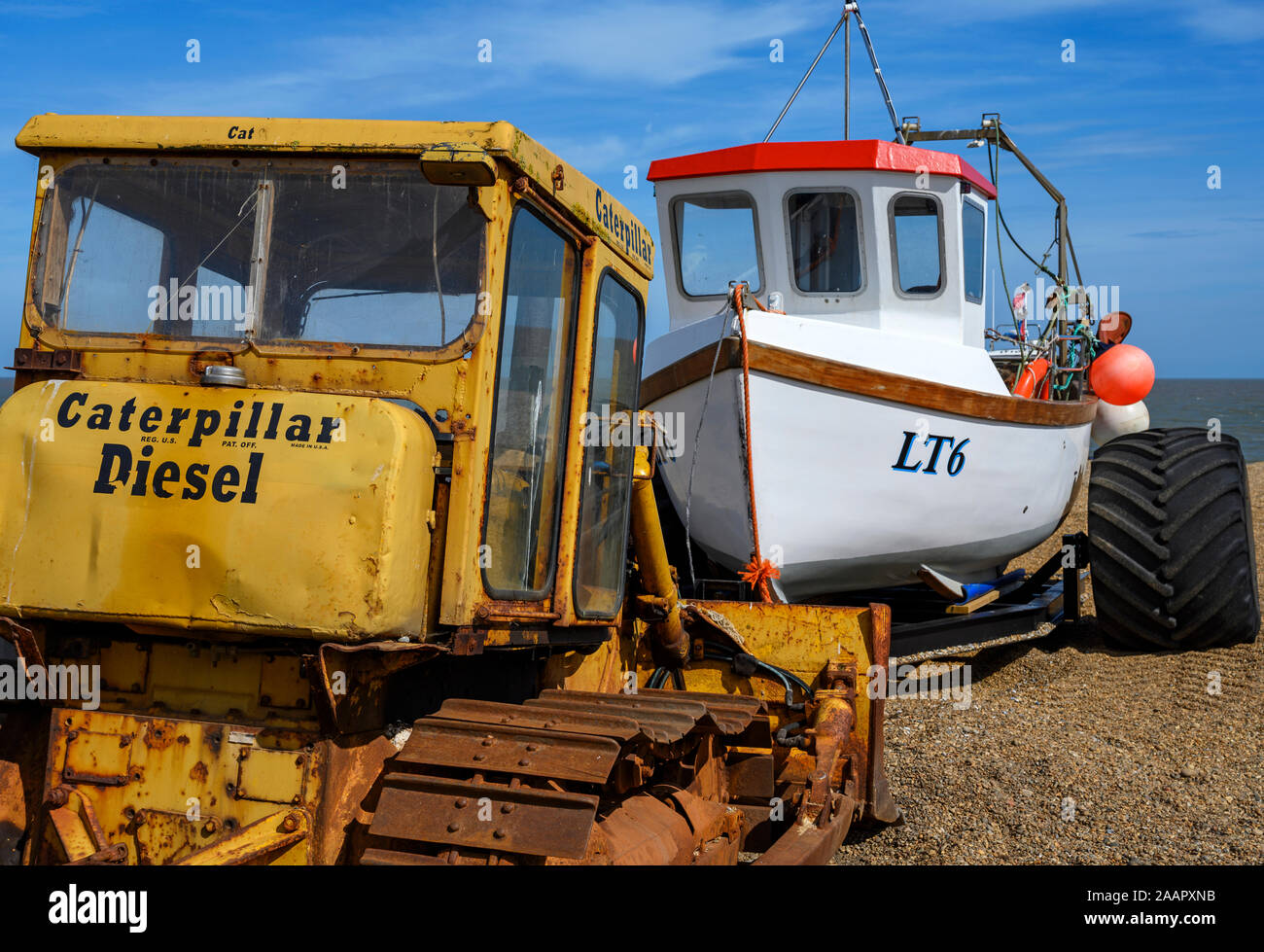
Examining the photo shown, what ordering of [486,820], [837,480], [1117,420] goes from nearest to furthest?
1. [486,820]
2. [837,480]
3. [1117,420]

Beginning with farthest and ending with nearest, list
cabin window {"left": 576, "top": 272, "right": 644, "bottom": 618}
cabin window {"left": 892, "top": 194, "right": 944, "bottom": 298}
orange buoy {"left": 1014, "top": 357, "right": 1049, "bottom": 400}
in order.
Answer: orange buoy {"left": 1014, "top": 357, "right": 1049, "bottom": 400}, cabin window {"left": 892, "top": 194, "right": 944, "bottom": 298}, cabin window {"left": 576, "top": 272, "right": 644, "bottom": 618}

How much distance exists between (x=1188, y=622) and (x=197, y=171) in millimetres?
6291

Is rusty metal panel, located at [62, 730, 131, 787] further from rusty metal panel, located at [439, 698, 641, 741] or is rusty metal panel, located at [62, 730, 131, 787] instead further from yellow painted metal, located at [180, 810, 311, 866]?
rusty metal panel, located at [439, 698, 641, 741]

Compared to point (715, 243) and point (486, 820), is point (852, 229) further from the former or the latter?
point (486, 820)

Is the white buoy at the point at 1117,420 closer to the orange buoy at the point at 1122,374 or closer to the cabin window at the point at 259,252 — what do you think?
the orange buoy at the point at 1122,374

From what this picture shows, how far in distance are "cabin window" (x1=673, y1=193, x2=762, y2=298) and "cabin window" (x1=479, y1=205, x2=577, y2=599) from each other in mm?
4440

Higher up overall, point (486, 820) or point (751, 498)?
point (751, 498)

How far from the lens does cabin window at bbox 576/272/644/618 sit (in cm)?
386

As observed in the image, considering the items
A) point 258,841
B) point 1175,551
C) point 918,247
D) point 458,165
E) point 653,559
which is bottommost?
point 258,841

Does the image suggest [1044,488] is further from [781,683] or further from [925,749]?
[781,683]

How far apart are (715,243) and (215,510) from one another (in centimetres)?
579

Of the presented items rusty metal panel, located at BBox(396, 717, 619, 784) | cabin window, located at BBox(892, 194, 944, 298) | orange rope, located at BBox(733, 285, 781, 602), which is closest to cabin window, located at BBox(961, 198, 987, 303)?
cabin window, located at BBox(892, 194, 944, 298)

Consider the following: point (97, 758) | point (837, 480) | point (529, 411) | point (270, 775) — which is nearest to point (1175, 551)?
point (837, 480)

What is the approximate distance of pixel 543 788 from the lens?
289 centimetres
